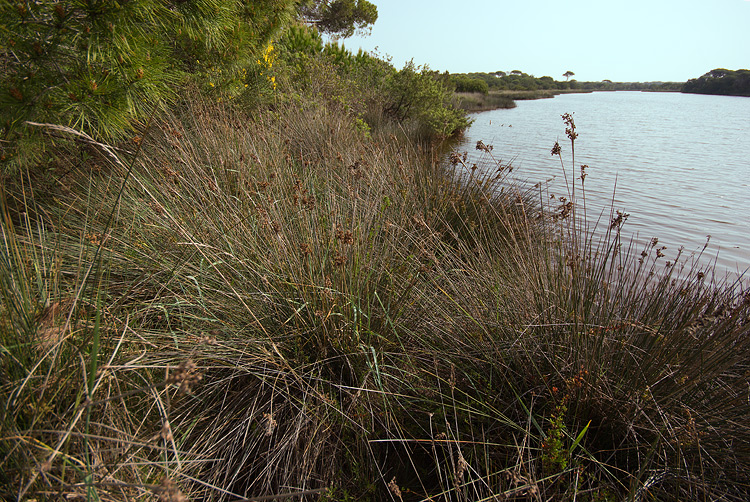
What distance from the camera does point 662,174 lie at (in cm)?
834

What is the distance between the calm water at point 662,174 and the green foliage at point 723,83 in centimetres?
3060

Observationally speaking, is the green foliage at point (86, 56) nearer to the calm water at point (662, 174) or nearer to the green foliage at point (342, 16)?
the calm water at point (662, 174)

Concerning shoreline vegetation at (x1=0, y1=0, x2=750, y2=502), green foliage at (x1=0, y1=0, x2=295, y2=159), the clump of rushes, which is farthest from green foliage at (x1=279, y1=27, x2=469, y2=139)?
the clump of rushes

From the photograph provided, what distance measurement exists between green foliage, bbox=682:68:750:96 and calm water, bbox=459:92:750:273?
30.6 m

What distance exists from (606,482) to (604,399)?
0.28 m

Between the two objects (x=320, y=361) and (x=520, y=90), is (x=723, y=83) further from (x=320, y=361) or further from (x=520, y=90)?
(x=320, y=361)

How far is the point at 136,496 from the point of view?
1143mm

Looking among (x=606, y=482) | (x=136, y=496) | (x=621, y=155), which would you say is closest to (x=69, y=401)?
(x=136, y=496)

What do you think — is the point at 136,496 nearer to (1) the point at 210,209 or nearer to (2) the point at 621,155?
(1) the point at 210,209

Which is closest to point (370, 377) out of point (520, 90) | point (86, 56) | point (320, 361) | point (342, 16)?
point (320, 361)

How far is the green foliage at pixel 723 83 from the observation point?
Result: 37541 millimetres

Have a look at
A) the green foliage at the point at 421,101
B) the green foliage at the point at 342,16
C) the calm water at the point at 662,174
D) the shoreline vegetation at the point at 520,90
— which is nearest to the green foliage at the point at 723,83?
the shoreline vegetation at the point at 520,90

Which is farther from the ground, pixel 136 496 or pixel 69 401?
pixel 69 401

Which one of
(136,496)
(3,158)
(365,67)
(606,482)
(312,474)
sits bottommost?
(312,474)
